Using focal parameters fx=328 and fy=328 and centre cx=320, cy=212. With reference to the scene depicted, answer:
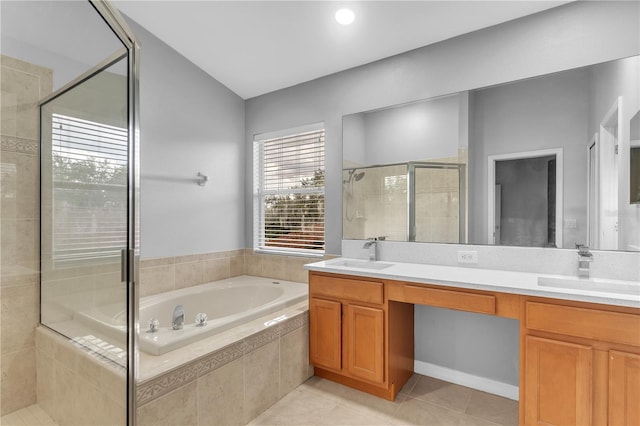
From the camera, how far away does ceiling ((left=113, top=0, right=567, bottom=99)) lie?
7.18 ft

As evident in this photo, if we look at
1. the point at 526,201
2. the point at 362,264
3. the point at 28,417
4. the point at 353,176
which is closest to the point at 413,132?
the point at 353,176

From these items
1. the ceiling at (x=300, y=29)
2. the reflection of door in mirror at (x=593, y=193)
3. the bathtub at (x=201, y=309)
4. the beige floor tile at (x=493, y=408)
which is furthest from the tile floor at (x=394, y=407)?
the ceiling at (x=300, y=29)

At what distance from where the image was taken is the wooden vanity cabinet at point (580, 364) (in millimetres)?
1436

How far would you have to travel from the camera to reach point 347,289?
2.25 m

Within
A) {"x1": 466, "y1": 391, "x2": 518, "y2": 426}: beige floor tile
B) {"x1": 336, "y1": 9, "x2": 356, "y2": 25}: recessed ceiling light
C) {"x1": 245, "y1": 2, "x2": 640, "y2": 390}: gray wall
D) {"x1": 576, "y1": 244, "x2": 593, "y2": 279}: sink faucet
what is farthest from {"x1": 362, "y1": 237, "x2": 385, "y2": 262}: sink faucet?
{"x1": 336, "y1": 9, "x2": 356, "y2": 25}: recessed ceiling light

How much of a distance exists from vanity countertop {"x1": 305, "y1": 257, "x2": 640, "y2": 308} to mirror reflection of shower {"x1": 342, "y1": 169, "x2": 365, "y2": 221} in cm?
64

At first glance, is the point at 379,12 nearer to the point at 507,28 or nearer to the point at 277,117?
the point at 507,28

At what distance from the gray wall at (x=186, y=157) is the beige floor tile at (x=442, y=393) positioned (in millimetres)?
2212

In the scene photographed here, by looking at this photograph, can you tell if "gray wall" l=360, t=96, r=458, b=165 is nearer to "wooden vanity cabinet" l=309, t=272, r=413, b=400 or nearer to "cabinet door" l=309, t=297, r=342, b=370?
"wooden vanity cabinet" l=309, t=272, r=413, b=400

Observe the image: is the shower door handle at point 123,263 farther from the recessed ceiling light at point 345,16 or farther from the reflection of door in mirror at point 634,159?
the reflection of door in mirror at point 634,159

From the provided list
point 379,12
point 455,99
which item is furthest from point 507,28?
point 379,12

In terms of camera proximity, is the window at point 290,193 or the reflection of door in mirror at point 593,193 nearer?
the reflection of door in mirror at point 593,193

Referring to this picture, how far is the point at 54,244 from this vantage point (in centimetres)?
159

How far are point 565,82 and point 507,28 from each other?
0.53 metres
